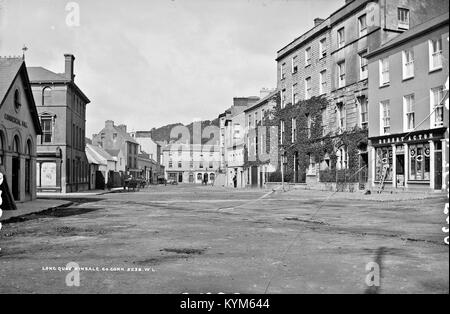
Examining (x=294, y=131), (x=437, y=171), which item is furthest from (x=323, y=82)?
(x=437, y=171)

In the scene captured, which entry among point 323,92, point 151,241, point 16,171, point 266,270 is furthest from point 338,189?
point 266,270

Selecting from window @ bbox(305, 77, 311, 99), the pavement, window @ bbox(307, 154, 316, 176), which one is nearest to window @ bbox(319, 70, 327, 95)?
window @ bbox(305, 77, 311, 99)

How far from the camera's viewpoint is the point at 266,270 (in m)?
5.97

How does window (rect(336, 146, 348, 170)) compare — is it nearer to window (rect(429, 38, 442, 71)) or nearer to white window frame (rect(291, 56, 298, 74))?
white window frame (rect(291, 56, 298, 74))

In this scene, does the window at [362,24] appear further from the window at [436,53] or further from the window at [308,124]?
the window at [436,53]

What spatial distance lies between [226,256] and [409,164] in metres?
18.1

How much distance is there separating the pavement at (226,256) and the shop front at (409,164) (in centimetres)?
833

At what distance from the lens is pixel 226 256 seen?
7188 millimetres

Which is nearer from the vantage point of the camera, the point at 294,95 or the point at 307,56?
the point at 307,56

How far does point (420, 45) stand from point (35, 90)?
40079 mm

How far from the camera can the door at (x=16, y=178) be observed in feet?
72.7

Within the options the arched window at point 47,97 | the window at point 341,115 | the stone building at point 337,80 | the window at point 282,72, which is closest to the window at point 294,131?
the stone building at point 337,80

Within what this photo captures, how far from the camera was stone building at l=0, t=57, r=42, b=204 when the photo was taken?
19875 mm

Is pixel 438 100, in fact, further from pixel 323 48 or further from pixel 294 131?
pixel 294 131
